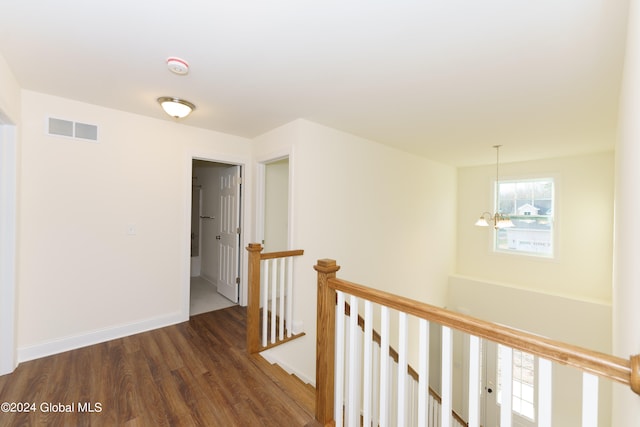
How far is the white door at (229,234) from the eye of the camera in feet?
12.4

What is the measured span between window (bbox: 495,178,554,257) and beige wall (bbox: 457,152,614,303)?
0.13m

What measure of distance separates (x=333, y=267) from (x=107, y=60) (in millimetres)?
2147

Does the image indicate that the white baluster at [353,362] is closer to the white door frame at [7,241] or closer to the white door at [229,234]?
the white door at [229,234]

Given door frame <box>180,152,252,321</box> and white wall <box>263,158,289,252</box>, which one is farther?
white wall <box>263,158,289,252</box>

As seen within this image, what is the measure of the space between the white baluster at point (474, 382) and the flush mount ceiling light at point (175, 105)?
2753 millimetres

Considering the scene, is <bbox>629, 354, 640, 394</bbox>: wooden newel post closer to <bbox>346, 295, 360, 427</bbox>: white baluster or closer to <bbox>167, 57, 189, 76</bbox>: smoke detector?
<bbox>346, 295, 360, 427</bbox>: white baluster

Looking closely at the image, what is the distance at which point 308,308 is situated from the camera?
2973mm

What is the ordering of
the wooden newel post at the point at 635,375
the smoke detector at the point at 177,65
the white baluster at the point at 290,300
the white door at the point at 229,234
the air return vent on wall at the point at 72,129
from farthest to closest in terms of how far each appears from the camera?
the white door at the point at 229,234
the white baluster at the point at 290,300
the air return vent on wall at the point at 72,129
the smoke detector at the point at 177,65
the wooden newel post at the point at 635,375

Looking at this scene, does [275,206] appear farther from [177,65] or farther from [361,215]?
[177,65]

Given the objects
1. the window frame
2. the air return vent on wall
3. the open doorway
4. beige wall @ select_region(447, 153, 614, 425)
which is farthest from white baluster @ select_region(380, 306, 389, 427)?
the window frame

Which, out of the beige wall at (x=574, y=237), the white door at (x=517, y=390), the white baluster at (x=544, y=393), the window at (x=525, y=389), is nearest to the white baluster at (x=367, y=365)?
the white baluster at (x=544, y=393)

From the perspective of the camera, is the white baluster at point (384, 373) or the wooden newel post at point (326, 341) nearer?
the white baluster at point (384, 373)

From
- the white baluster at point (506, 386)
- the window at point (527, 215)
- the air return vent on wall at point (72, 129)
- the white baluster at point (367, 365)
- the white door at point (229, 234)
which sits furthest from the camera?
the window at point (527, 215)

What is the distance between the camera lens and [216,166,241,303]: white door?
12.4ft
